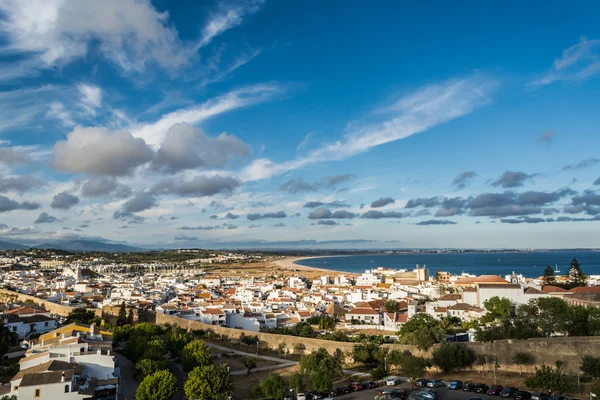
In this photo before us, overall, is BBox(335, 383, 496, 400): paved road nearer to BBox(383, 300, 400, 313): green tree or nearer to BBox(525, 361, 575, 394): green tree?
BBox(525, 361, 575, 394): green tree

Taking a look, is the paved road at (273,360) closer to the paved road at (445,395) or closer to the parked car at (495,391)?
the paved road at (445,395)

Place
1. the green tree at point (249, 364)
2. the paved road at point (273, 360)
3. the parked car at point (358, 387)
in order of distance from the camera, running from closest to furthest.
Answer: the parked car at point (358, 387) < the paved road at point (273, 360) < the green tree at point (249, 364)

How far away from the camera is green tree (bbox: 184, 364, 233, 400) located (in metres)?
20.3

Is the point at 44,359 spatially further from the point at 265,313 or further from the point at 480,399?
the point at 265,313

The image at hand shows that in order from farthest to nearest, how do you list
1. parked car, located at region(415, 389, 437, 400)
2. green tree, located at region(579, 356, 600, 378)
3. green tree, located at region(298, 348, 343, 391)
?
green tree, located at region(298, 348, 343, 391) < green tree, located at region(579, 356, 600, 378) < parked car, located at region(415, 389, 437, 400)

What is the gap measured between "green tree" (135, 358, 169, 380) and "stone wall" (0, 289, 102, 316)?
25.5m

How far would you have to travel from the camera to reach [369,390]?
22031 mm

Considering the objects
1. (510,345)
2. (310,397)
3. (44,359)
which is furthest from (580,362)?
(44,359)

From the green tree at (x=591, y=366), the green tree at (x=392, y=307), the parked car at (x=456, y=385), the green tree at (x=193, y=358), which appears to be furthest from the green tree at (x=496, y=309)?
the green tree at (x=193, y=358)

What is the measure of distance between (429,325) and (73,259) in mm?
130840

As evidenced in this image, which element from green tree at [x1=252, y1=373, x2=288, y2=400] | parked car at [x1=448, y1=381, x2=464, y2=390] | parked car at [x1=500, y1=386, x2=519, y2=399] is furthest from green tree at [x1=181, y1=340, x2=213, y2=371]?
parked car at [x1=500, y1=386, x2=519, y2=399]

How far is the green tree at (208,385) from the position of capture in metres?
20.3

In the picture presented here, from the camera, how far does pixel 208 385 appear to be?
20.4 meters

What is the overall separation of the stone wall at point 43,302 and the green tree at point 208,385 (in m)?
30.2
